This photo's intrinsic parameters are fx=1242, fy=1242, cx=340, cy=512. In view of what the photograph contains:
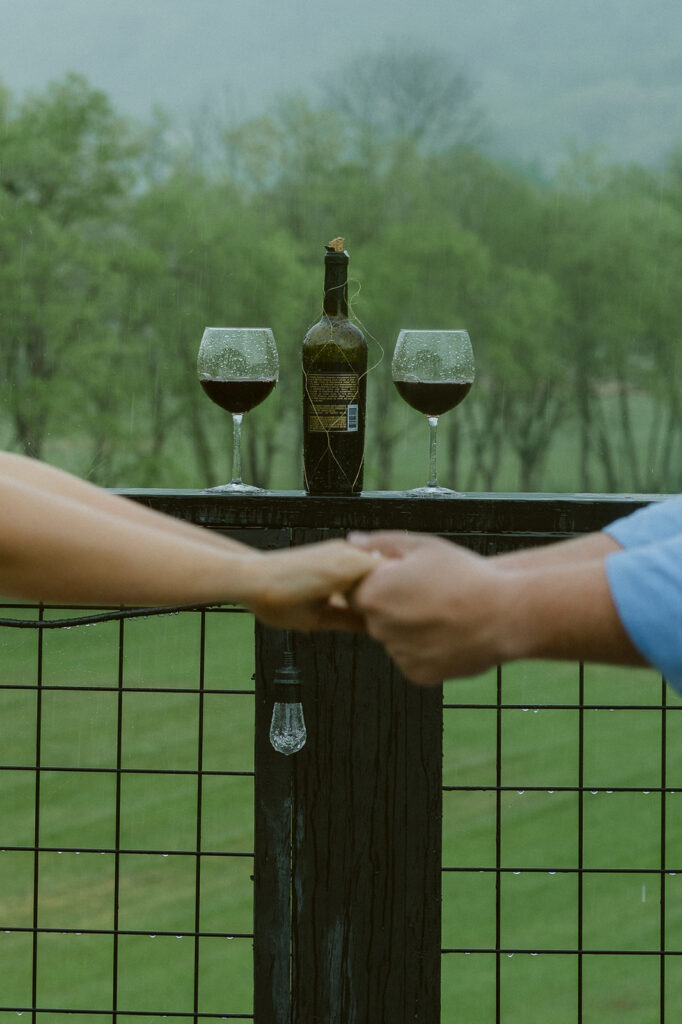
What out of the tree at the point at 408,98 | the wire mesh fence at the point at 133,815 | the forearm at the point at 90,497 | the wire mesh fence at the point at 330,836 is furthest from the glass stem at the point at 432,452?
the wire mesh fence at the point at 133,815

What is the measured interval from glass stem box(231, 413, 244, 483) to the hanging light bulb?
0.28 m

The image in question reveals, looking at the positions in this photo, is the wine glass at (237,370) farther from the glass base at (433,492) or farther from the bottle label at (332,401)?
the glass base at (433,492)

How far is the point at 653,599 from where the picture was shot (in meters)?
0.88

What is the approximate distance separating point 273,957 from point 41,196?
15.0m

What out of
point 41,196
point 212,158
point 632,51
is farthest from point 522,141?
point 41,196

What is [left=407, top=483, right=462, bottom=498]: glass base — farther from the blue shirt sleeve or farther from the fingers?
the blue shirt sleeve

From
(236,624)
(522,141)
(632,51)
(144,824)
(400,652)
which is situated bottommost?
(144,824)

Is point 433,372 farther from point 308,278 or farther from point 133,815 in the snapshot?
point 133,815

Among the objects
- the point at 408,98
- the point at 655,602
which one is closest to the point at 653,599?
the point at 655,602

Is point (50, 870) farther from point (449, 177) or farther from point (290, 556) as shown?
point (290, 556)

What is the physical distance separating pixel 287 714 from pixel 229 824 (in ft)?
83.6

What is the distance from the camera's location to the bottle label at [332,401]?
5.02ft

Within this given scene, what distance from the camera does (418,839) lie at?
60.5 inches

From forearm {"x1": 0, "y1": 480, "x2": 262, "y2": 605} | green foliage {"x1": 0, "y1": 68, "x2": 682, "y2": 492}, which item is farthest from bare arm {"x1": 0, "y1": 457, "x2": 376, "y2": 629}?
green foliage {"x1": 0, "y1": 68, "x2": 682, "y2": 492}
